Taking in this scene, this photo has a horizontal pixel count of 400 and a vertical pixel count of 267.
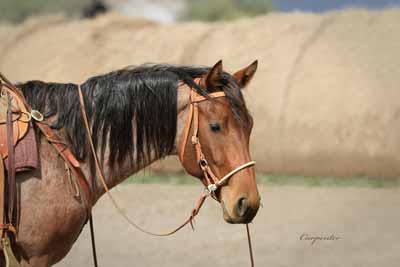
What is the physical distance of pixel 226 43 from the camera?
9.73 metres

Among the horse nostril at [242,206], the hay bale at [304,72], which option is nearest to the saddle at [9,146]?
the horse nostril at [242,206]

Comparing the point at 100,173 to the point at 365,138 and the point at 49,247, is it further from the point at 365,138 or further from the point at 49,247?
the point at 365,138

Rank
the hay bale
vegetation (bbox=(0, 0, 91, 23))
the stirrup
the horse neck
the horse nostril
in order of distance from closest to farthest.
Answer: the stirrup → the horse nostril → the horse neck → the hay bale → vegetation (bbox=(0, 0, 91, 23))

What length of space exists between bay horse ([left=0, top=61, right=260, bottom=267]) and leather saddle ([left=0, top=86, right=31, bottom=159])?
0.08m

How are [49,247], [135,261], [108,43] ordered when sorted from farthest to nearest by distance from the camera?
[108,43] < [135,261] < [49,247]

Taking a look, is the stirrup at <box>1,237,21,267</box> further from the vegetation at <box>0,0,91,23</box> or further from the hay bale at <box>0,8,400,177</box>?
the vegetation at <box>0,0,91,23</box>

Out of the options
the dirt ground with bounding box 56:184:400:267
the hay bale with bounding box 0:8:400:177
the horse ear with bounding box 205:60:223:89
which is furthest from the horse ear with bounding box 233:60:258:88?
the hay bale with bounding box 0:8:400:177

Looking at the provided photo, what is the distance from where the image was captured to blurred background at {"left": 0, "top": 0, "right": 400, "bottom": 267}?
5027 millimetres

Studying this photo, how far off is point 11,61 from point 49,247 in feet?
31.4

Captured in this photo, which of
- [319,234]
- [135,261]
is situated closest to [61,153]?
[135,261]

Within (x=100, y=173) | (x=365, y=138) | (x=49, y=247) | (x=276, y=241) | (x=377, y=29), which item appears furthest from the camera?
(x=377, y=29)

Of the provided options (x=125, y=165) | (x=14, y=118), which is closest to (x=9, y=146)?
(x=14, y=118)

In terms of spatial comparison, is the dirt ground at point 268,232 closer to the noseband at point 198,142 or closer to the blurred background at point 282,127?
the blurred background at point 282,127

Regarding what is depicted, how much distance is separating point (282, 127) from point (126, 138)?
6507 mm
